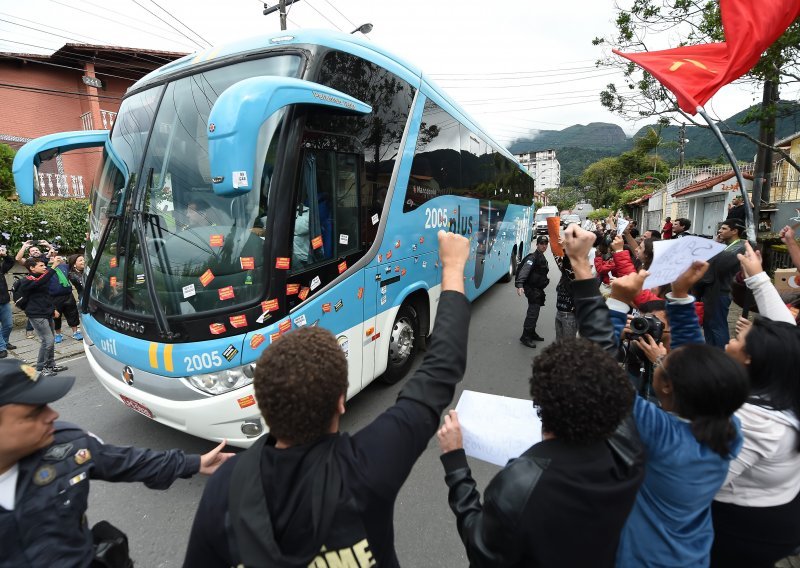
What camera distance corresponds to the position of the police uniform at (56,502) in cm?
123

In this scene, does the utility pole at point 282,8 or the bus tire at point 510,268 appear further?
the bus tire at point 510,268

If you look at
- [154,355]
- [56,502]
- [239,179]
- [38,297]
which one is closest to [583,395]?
[56,502]

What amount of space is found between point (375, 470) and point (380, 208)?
3.19 meters

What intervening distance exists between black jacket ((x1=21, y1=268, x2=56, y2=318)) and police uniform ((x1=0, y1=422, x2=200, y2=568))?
5.72m

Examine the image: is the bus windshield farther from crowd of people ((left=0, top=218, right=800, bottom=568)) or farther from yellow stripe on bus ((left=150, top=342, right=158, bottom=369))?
crowd of people ((left=0, top=218, right=800, bottom=568))

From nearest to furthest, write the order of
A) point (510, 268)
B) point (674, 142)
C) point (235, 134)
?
point (235, 134) < point (510, 268) < point (674, 142)

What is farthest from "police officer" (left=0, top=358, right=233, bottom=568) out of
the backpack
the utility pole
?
the utility pole

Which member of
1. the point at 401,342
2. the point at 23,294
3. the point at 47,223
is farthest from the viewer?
the point at 47,223

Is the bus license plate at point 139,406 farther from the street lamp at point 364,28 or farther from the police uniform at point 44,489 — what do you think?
the street lamp at point 364,28

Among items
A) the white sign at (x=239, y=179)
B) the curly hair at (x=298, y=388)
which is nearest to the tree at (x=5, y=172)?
the white sign at (x=239, y=179)

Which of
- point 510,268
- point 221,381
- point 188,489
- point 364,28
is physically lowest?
point 188,489

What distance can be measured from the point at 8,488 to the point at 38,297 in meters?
6.06

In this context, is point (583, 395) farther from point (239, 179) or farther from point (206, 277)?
point (206, 277)

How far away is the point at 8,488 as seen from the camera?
122 cm
